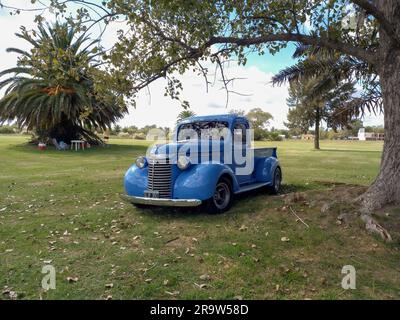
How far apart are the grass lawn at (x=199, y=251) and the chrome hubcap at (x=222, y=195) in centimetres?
26

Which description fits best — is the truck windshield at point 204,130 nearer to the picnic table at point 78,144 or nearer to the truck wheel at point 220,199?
the truck wheel at point 220,199

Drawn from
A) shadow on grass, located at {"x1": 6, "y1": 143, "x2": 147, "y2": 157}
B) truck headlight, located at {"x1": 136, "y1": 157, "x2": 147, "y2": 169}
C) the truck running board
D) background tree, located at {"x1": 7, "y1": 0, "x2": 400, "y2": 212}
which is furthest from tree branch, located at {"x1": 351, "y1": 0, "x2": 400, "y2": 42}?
shadow on grass, located at {"x1": 6, "y1": 143, "x2": 147, "y2": 157}

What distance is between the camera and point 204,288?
13.2ft

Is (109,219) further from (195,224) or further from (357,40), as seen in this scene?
(357,40)

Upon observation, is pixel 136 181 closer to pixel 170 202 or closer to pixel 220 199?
pixel 170 202

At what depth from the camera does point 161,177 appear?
6.79 metres

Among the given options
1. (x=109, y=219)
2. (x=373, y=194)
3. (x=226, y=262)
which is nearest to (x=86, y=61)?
(x=109, y=219)

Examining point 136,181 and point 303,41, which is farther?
point 136,181

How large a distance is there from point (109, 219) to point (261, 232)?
2.98 m

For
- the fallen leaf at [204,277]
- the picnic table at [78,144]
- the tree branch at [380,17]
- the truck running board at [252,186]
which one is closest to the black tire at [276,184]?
the truck running board at [252,186]

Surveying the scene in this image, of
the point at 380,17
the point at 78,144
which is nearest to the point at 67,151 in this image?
the point at 78,144

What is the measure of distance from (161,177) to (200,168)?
2.56 feet

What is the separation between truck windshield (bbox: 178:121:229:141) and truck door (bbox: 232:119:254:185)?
291 millimetres

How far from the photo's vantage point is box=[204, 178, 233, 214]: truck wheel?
679cm
